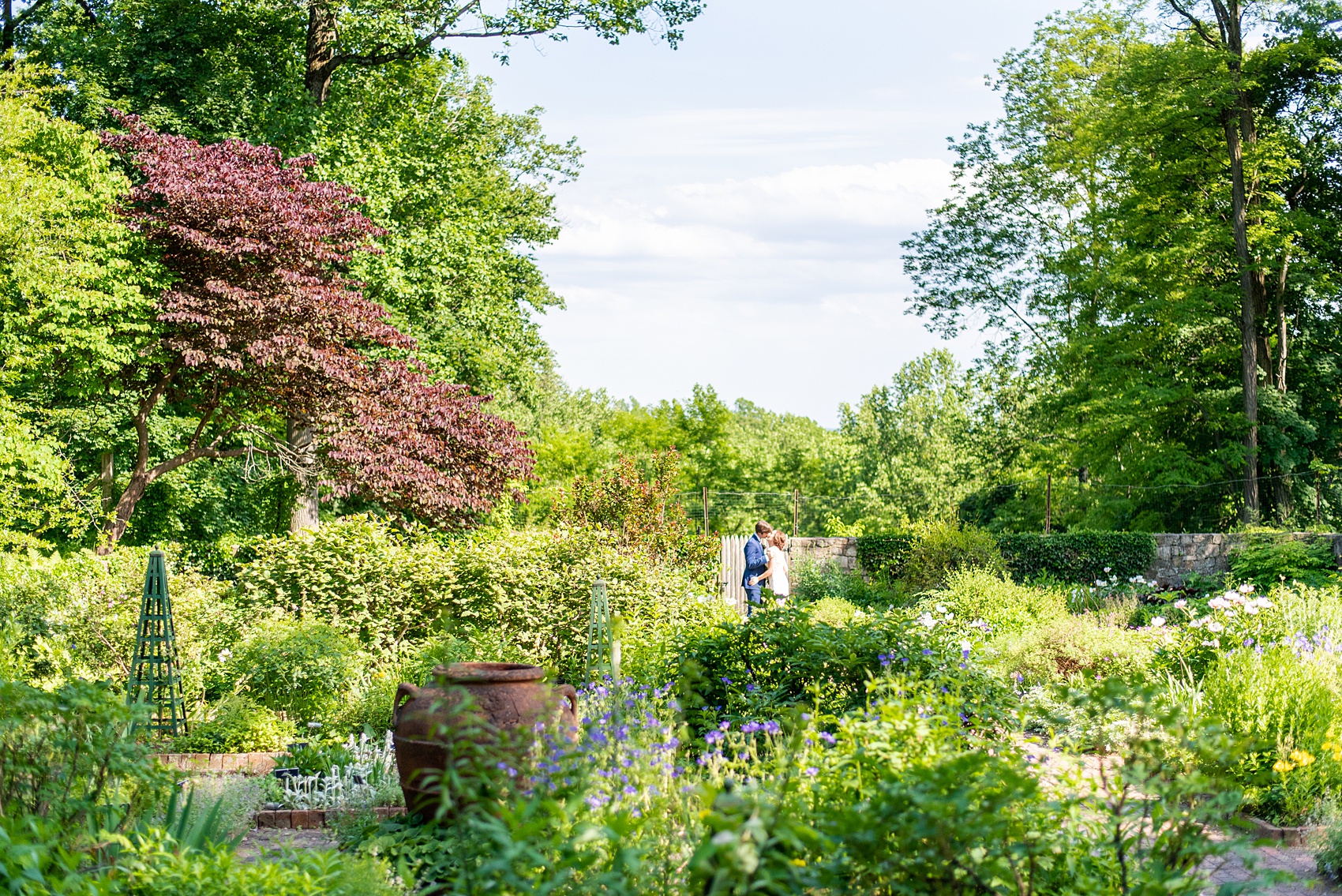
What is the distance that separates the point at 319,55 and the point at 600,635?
11.1 meters

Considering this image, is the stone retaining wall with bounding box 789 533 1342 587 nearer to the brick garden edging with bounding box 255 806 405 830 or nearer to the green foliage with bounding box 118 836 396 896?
the brick garden edging with bounding box 255 806 405 830

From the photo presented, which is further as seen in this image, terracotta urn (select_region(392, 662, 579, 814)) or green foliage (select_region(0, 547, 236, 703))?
green foliage (select_region(0, 547, 236, 703))

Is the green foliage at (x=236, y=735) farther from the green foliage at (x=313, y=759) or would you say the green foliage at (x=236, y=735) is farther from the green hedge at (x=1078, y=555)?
the green hedge at (x=1078, y=555)

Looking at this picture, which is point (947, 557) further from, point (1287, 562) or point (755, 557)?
point (755, 557)

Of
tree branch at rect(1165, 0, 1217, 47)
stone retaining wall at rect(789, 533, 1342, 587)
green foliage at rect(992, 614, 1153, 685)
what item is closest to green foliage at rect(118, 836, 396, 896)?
green foliage at rect(992, 614, 1153, 685)

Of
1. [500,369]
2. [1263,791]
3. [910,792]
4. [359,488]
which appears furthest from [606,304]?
[910,792]

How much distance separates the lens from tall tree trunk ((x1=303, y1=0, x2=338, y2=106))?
14.5 meters

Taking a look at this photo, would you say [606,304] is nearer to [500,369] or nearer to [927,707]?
[500,369]

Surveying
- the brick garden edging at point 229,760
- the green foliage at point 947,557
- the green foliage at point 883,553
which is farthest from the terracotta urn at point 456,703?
the green foliage at point 883,553

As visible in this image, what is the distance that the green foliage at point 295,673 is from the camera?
7141mm

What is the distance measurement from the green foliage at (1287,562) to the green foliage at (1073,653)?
4.83m

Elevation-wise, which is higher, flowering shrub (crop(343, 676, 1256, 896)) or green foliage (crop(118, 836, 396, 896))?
flowering shrub (crop(343, 676, 1256, 896))

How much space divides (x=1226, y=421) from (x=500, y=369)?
12364 mm

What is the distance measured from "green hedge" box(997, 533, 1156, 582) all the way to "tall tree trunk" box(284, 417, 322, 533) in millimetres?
9092
